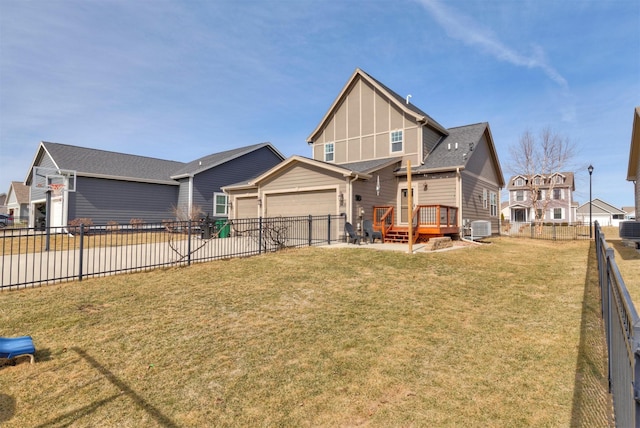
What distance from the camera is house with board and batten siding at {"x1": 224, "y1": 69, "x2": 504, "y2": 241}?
15.3 meters

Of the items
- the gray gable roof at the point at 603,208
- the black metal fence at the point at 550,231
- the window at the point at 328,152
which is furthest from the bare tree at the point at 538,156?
the gray gable roof at the point at 603,208

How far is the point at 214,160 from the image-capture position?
1029 inches

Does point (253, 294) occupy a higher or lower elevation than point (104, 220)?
lower

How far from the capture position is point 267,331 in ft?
15.8

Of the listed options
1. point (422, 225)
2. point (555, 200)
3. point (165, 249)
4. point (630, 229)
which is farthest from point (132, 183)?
point (555, 200)

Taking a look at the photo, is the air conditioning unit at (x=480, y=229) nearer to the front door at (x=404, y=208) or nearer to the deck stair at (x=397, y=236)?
the front door at (x=404, y=208)

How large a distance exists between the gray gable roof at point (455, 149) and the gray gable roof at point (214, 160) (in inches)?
592

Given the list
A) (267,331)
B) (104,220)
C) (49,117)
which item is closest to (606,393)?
(267,331)

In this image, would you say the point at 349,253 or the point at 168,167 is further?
the point at 168,167

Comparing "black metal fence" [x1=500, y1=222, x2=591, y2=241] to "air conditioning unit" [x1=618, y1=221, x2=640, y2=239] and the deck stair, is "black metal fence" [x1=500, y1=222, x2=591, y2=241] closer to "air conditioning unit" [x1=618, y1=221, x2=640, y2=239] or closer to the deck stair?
"air conditioning unit" [x1=618, y1=221, x2=640, y2=239]

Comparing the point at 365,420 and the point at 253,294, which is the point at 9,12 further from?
the point at 365,420

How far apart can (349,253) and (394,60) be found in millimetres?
12862

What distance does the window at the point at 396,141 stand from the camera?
18.6 m

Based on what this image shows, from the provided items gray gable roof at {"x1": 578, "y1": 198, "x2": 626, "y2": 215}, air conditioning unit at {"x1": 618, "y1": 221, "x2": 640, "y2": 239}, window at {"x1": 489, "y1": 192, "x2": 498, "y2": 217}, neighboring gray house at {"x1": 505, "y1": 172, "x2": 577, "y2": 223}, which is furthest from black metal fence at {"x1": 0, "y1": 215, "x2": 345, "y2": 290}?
gray gable roof at {"x1": 578, "y1": 198, "x2": 626, "y2": 215}
